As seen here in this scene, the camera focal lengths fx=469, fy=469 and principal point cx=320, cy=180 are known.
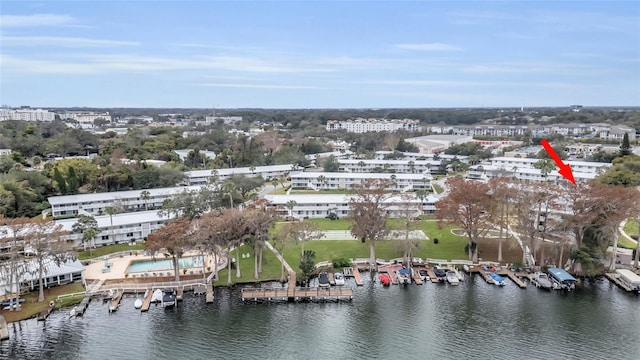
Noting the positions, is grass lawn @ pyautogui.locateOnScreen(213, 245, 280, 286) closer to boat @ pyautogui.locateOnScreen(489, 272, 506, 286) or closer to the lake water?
the lake water

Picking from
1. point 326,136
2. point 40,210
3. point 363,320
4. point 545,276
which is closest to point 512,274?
point 545,276

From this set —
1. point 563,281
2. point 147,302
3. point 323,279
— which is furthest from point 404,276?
point 147,302

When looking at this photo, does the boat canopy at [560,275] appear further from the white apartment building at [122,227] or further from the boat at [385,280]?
the white apartment building at [122,227]

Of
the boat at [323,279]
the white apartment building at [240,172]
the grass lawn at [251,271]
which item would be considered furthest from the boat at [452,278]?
the white apartment building at [240,172]

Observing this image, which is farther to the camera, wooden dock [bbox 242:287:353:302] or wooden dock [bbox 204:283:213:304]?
wooden dock [bbox 242:287:353:302]

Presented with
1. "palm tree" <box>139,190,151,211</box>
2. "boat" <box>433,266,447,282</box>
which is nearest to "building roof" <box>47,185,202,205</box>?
"palm tree" <box>139,190,151,211</box>

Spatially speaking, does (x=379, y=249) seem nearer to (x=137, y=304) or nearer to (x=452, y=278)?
(x=452, y=278)

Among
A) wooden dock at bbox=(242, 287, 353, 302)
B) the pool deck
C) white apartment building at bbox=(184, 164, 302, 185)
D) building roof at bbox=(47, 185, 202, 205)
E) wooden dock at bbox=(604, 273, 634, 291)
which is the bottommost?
wooden dock at bbox=(242, 287, 353, 302)
